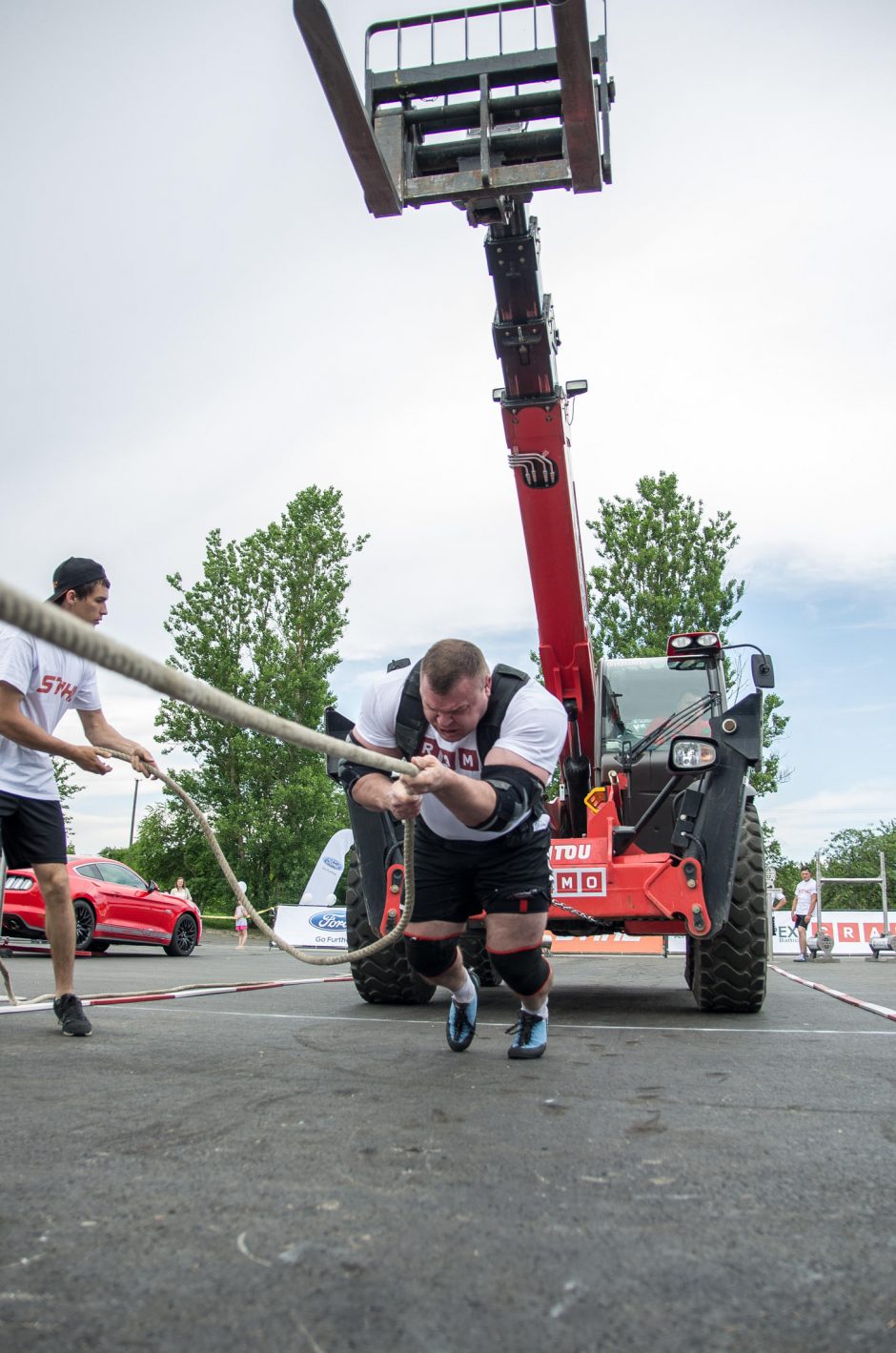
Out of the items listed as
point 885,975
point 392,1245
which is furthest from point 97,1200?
point 885,975

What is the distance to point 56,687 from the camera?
4398 millimetres

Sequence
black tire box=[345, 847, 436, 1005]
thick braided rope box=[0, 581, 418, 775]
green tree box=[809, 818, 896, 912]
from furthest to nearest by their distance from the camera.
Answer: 1. green tree box=[809, 818, 896, 912]
2. black tire box=[345, 847, 436, 1005]
3. thick braided rope box=[0, 581, 418, 775]

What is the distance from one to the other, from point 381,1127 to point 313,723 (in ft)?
108

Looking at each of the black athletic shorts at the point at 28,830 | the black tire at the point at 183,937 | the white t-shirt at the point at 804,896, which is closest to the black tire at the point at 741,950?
the black athletic shorts at the point at 28,830

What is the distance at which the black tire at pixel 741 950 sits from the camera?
5.51 m

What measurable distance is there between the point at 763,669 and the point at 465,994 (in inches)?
119

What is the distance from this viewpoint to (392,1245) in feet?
5.79

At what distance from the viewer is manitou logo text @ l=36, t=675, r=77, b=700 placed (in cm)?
432

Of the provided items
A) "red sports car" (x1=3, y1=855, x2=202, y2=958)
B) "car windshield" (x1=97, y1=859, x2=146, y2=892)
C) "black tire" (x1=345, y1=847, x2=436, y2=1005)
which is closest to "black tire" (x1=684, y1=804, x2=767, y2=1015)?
"black tire" (x1=345, y1=847, x2=436, y2=1005)

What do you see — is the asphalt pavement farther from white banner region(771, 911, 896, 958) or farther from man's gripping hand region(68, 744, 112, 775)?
white banner region(771, 911, 896, 958)

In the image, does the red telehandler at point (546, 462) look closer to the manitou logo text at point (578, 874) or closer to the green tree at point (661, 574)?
the manitou logo text at point (578, 874)

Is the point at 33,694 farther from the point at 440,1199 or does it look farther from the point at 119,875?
the point at 119,875

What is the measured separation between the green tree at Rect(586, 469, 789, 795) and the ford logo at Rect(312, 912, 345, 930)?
39.3 feet

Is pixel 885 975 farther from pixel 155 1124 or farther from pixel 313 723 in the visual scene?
pixel 313 723
